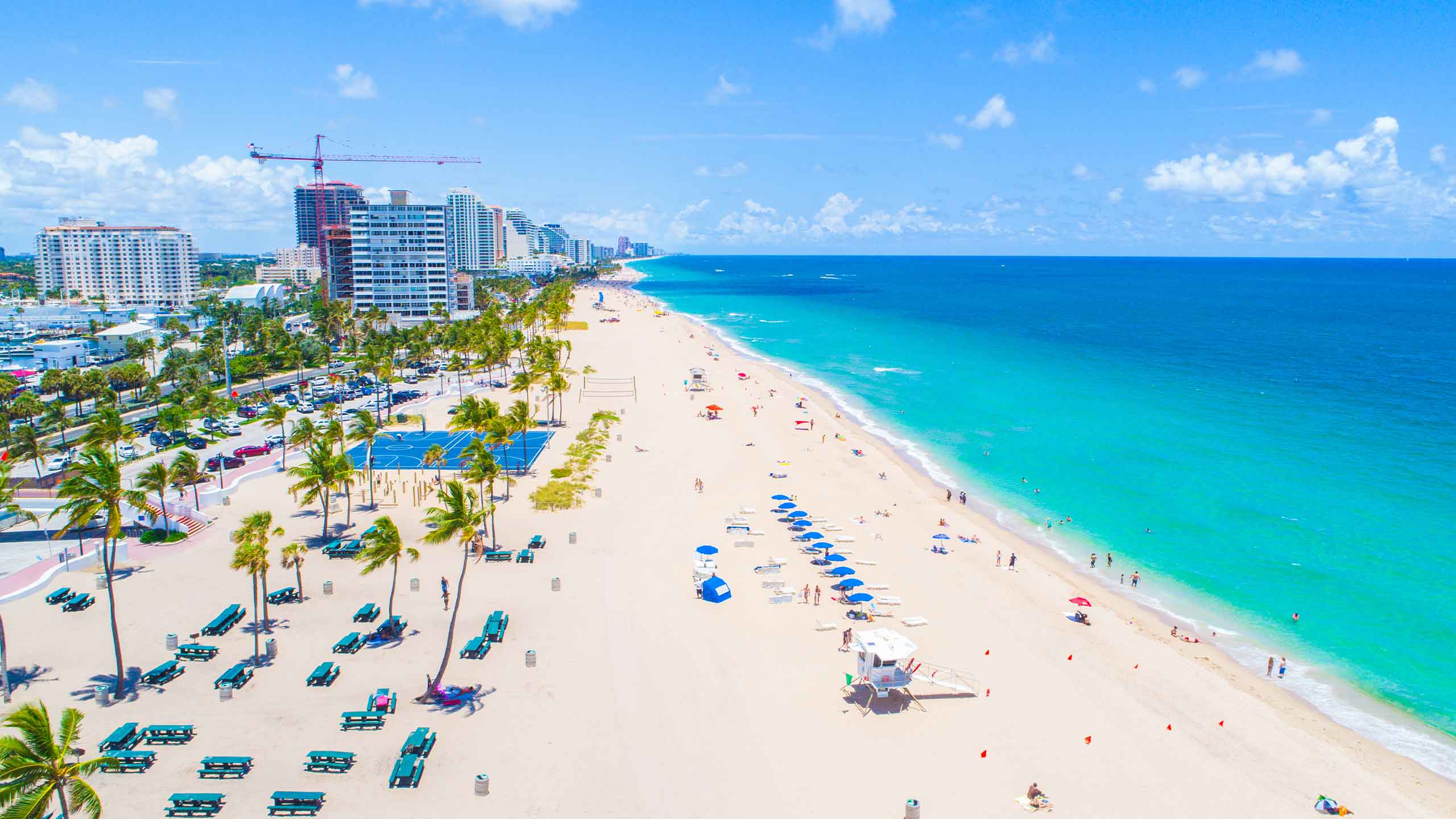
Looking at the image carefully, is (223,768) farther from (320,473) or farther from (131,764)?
(320,473)

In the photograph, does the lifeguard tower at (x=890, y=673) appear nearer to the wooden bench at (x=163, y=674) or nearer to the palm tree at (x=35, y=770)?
the palm tree at (x=35, y=770)

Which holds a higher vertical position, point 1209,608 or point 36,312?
point 36,312

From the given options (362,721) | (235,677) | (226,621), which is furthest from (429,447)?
(362,721)

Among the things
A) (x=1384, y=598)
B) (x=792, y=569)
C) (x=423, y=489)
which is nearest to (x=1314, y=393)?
(x=1384, y=598)

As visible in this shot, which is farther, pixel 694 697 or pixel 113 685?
pixel 694 697

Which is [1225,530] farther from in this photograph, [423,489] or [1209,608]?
[423,489]

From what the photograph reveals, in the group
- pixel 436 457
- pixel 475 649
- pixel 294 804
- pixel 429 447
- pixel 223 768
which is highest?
pixel 436 457
